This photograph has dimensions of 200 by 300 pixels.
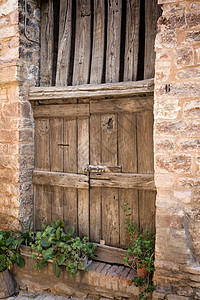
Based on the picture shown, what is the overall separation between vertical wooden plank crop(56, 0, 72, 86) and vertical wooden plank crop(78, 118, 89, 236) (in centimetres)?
66

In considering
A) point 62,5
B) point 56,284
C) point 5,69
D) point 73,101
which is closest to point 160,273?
point 56,284

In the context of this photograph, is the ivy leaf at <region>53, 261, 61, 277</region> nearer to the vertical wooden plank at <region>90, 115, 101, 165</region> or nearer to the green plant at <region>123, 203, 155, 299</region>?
the green plant at <region>123, 203, 155, 299</region>

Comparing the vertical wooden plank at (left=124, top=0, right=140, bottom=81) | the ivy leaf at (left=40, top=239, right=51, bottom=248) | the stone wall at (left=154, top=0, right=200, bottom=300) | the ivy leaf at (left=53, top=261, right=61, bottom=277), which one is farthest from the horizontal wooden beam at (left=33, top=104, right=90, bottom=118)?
the ivy leaf at (left=53, top=261, right=61, bottom=277)

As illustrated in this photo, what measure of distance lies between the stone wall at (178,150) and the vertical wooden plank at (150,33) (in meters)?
0.50

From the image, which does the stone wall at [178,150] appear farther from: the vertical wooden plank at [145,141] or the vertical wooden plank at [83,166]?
the vertical wooden plank at [83,166]

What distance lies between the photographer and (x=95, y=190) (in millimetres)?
3074

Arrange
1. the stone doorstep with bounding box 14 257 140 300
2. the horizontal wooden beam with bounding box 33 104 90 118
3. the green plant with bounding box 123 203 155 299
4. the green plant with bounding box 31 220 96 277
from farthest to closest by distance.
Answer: the horizontal wooden beam with bounding box 33 104 90 118, the green plant with bounding box 31 220 96 277, the stone doorstep with bounding box 14 257 140 300, the green plant with bounding box 123 203 155 299

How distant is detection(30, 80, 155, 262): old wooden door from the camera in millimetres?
2807

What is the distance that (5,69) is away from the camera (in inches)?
128

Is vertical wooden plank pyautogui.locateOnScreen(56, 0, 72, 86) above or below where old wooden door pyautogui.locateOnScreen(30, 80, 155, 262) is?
above

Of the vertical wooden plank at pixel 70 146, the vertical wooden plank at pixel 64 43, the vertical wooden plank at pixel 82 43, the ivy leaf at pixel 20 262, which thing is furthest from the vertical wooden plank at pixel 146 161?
the ivy leaf at pixel 20 262

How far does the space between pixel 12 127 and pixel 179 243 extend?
95.6 inches

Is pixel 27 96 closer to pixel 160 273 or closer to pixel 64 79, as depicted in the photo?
pixel 64 79

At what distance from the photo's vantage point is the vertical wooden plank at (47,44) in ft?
11.2
